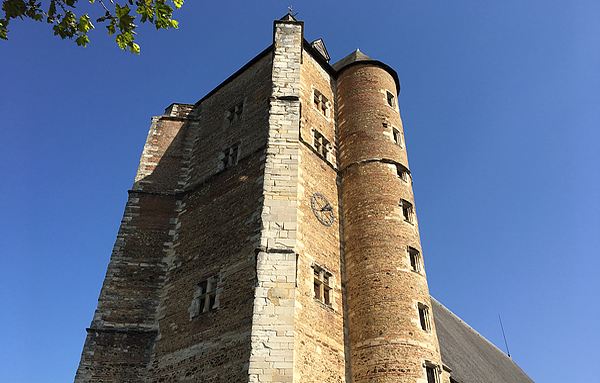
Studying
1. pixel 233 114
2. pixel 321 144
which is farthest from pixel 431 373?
pixel 233 114

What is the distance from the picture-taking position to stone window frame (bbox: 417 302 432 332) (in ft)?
50.0

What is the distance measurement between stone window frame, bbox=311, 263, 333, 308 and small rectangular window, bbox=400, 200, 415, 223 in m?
3.96

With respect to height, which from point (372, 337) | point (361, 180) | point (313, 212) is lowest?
point (372, 337)

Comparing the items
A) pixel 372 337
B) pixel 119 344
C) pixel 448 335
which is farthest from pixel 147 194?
pixel 448 335

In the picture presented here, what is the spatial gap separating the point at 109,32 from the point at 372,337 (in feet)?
37.4

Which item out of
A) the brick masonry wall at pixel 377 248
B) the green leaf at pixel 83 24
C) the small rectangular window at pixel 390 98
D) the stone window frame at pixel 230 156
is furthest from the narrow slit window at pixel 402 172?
the green leaf at pixel 83 24

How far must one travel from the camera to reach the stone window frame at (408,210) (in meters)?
17.5

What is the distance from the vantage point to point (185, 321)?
15.0 meters

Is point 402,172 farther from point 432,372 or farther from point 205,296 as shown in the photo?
point 205,296

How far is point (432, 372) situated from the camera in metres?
14.5

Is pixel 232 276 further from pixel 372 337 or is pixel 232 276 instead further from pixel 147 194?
pixel 147 194

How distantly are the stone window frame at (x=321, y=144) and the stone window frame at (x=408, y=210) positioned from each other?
3.34 meters

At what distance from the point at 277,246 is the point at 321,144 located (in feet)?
19.8

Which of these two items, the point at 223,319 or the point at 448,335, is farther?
the point at 448,335
